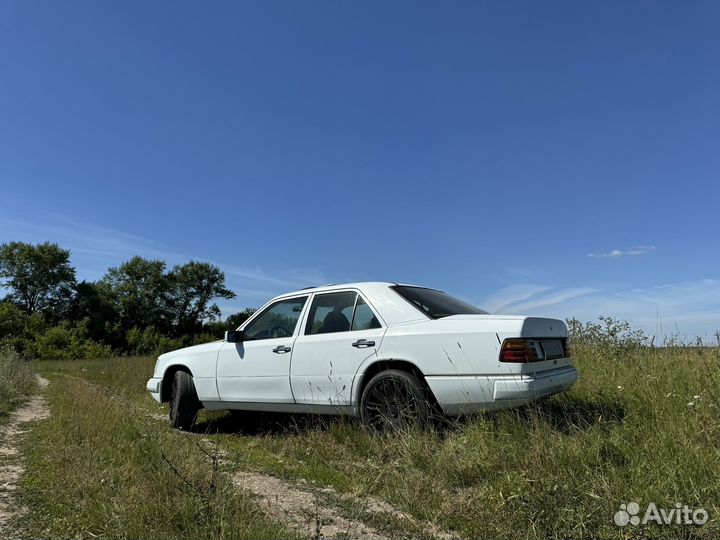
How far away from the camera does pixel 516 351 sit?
399cm

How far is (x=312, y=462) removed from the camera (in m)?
4.47

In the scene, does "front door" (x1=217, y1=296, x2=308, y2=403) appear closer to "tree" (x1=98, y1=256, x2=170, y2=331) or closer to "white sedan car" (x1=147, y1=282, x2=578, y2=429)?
"white sedan car" (x1=147, y1=282, x2=578, y2=429)

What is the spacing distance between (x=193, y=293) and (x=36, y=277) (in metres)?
19.8

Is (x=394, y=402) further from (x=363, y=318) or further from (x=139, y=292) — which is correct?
(x=139, y=292)

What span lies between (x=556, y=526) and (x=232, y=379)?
13.9 feet

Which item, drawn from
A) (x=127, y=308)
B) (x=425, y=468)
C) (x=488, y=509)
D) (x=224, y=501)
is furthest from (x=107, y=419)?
(x=127, y=308)

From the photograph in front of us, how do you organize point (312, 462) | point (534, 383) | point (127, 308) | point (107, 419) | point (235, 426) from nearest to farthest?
point (534, 383) < point (312, 462) < point (107, 419) < point (235, 426) < point (127, 308)

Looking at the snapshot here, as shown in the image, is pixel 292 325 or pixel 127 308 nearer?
pixel 292 325

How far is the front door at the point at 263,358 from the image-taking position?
547cm

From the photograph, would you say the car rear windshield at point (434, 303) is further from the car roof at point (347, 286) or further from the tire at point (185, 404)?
the tire at point (185, 404)

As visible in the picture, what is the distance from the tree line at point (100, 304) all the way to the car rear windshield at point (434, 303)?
44.5 m

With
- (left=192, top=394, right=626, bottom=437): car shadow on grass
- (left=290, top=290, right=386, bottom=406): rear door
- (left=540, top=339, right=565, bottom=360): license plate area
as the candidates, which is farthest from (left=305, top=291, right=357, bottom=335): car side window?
(left=540, top=339, right=565, bottom=360): license plate area

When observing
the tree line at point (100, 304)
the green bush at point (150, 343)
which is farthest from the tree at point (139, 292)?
the green bush at point (150, 343)

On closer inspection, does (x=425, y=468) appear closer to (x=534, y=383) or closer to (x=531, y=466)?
(x=531, y=466)
